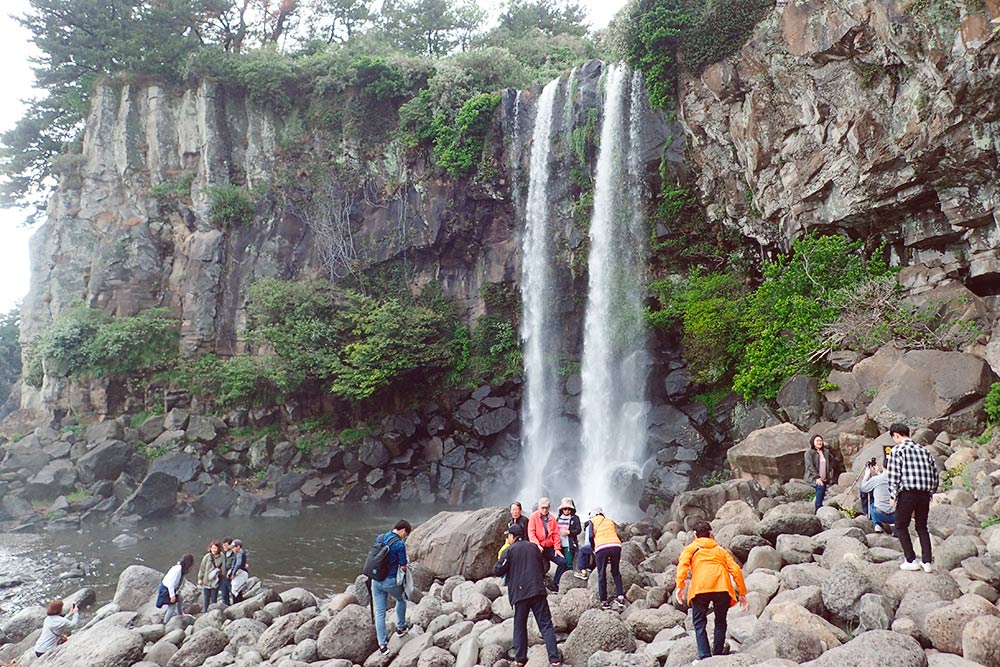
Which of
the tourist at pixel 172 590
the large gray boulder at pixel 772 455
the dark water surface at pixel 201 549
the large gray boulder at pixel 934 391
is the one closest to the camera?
the tourist at pixel 172 590

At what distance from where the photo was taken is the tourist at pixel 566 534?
27.9ft

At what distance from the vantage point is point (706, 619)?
5289mm

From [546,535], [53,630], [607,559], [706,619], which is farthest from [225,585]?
[706,619]

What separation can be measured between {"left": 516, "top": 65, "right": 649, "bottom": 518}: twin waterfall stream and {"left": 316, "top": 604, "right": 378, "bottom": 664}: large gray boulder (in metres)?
11.2

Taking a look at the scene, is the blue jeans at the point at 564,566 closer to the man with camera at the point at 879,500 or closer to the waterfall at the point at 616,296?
the man with camera at the point at 879,500

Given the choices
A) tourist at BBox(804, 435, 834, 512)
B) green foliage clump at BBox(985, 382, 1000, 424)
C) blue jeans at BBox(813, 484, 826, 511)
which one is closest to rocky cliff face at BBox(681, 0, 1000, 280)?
green foliage clump at BBox(985, 382, 1000, 424)

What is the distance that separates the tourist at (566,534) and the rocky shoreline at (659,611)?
0.17 metres

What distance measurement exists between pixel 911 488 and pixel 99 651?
9.68 m

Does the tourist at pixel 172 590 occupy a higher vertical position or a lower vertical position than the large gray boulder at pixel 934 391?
lower

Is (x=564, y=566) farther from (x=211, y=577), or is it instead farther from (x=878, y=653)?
(x=211, y=577)

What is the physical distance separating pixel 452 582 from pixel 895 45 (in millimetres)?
12984

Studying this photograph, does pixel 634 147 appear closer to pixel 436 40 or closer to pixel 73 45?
pixel 436 40

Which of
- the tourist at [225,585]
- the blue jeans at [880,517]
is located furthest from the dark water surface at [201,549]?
the blue jeans at [880,517]

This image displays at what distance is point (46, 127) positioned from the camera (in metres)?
31.8
